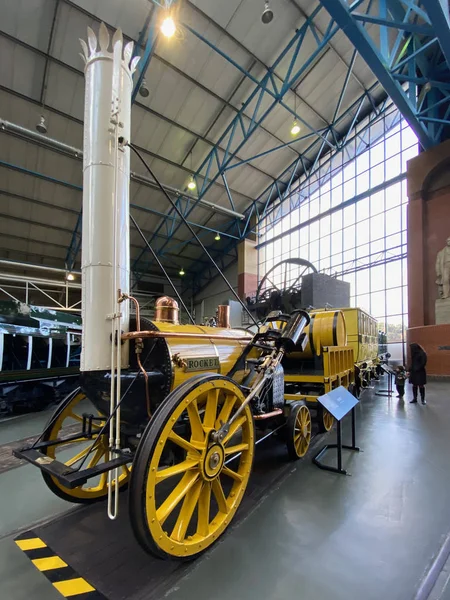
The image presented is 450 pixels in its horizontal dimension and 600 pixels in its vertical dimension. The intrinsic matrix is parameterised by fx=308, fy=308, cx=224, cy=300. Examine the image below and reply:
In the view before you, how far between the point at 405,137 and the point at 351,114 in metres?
3.02

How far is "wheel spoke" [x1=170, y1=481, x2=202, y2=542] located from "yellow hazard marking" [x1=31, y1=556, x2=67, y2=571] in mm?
810

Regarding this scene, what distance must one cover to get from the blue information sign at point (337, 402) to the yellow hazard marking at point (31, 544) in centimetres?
246

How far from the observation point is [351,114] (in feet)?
49.6

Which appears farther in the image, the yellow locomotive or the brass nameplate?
the brass nameplate

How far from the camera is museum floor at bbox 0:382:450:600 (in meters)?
1.77

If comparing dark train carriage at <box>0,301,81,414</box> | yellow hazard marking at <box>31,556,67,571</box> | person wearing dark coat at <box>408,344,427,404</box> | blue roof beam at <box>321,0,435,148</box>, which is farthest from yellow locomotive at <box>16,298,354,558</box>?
blue roof beam at <box>321,0,435,148</box>

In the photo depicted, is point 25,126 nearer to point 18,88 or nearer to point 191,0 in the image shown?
point 18,88

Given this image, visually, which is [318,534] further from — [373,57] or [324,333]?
[373,57]

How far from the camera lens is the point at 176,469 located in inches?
71.7

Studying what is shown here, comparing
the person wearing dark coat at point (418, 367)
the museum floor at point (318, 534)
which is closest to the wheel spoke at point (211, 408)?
the museum floor at point (318, 534)

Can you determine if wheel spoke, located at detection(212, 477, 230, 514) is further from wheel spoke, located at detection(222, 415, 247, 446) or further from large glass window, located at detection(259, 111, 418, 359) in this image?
large glass window, located at detection(259, 111, 418, 359)

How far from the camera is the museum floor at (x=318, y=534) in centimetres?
177

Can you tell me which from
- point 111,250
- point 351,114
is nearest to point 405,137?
point 351,114

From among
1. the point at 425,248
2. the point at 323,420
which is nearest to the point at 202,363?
the point at 323,420
